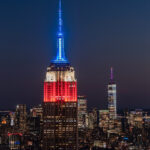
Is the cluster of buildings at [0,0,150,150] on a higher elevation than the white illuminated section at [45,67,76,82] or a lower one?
lower

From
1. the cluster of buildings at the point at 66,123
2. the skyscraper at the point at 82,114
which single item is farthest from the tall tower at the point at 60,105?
the skyscraper at the point at 82,114

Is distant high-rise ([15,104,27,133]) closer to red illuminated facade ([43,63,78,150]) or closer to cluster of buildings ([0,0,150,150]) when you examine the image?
cluster of buildings ([0,0,150,150])

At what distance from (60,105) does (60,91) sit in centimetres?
122

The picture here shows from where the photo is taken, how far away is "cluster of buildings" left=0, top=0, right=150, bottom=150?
3534 centimetres

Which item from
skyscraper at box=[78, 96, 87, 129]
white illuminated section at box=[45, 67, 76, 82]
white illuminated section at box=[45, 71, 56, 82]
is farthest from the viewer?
skyscraper at box=[78, 96, 87, 129]

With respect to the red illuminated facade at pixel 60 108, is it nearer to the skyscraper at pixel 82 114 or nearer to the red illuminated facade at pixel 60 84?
the red illuminated facade at pixel 60 84

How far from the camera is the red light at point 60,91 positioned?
35656mm

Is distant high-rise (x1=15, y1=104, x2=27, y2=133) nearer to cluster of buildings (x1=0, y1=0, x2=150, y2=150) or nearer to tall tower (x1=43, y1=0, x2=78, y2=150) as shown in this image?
cluster of buildings (x1=0, y1=0, x2=150, y2=150)

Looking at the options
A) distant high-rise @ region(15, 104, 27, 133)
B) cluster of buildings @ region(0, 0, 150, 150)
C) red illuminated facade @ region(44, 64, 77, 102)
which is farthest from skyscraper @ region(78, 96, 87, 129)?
red illuminated facade @ region(44, 64, 77, 102)

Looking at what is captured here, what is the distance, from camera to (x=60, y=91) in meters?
36.0

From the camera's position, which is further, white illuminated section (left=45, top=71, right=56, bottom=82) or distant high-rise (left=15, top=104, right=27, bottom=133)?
distant high-rise (left=15, top=104, right=27, bottom=133)

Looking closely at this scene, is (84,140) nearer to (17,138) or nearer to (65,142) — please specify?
(17,138)

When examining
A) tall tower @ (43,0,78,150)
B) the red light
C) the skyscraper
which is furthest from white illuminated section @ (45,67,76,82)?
the skyscraper

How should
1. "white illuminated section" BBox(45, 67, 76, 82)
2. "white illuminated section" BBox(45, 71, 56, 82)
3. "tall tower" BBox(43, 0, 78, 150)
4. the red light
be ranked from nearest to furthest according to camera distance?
"tall tower" BBox(43, 0, 78, 150) < the red light < "white illuminated section" BBox(45, 67, 76, 82) < "white illuminated section" BBox(45, 71, 56, 82)
